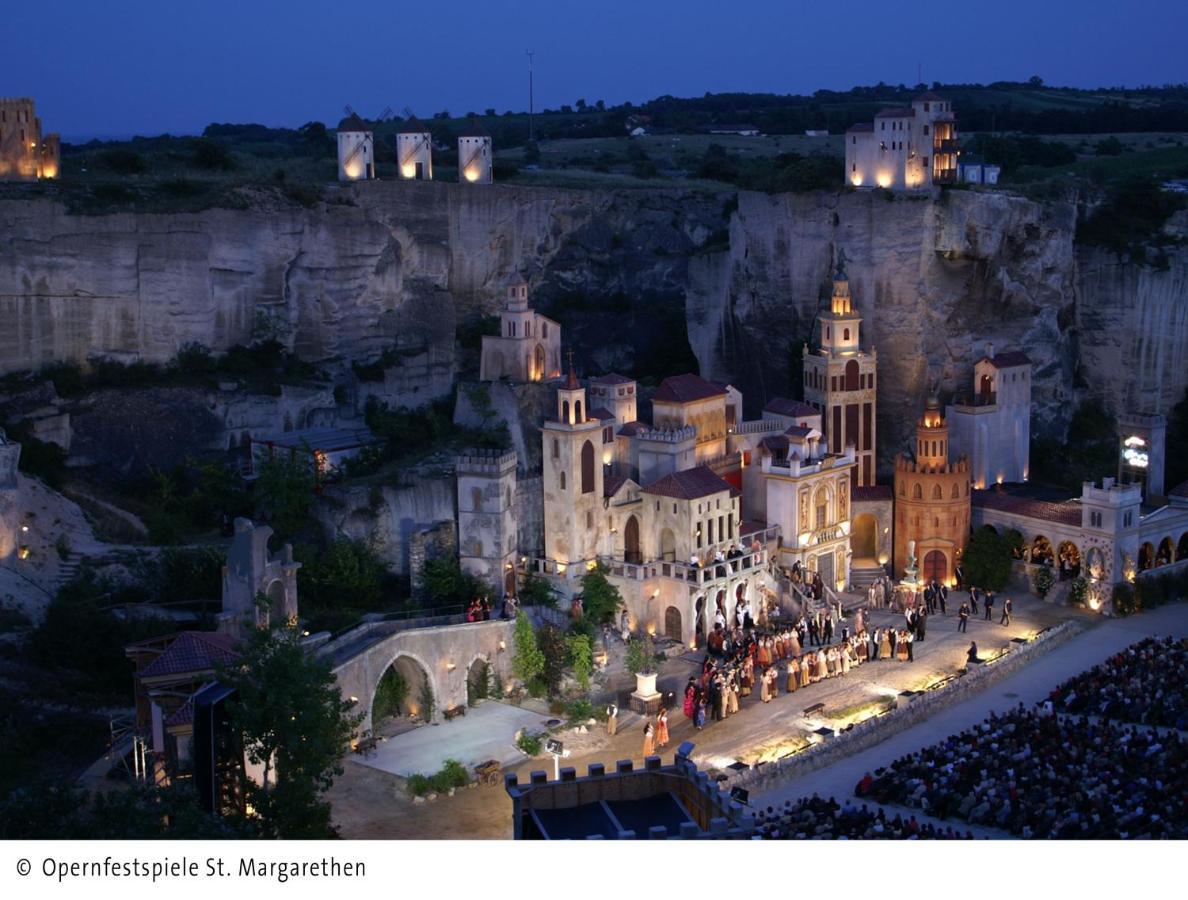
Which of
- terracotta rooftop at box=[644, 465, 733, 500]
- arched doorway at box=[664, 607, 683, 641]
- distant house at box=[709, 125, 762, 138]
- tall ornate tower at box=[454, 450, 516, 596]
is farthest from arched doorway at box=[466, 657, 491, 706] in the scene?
distant house at box=[709, 125, 762, 138]

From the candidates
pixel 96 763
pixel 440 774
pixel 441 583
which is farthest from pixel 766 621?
pixel 96 763

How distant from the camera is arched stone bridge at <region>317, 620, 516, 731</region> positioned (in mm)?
29094

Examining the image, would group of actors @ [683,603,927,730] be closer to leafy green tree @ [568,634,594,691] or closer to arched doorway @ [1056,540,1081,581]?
A: leafy green tree @ [568,634,594,691]

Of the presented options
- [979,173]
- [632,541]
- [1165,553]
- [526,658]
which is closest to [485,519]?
[526,658]

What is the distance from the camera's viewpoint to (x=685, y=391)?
123ft

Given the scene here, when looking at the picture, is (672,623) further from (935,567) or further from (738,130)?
(738,130)

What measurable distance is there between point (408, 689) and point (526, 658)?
2.05 m

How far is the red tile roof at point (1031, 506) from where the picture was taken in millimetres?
38781

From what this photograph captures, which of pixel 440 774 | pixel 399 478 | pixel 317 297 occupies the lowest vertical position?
pixel 440 774

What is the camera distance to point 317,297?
41250mm

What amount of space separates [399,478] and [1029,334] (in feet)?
52.1

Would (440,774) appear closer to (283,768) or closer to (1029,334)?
(283,768)

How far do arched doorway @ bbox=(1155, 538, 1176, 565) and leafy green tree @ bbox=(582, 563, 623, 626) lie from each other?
38.6ft

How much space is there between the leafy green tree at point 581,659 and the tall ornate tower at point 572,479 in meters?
2.90
